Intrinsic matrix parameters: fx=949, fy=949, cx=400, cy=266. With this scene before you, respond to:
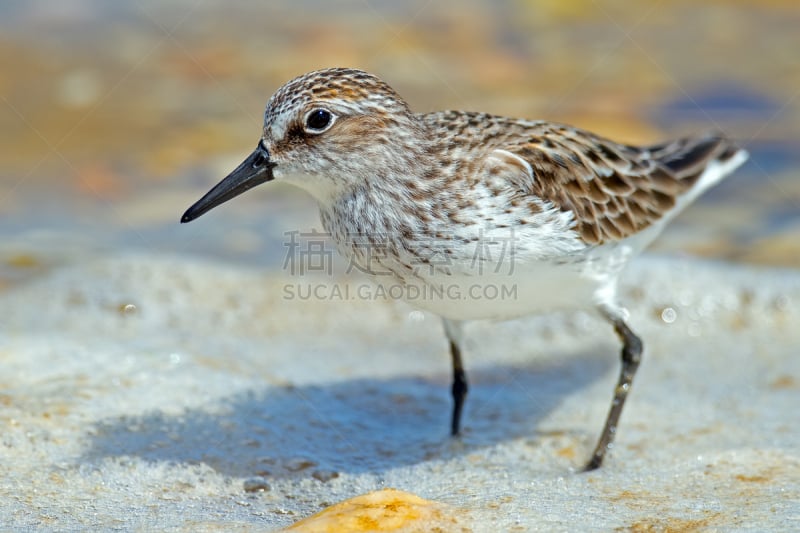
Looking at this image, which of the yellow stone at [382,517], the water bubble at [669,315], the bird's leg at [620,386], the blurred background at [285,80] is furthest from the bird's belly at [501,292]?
the blurred background at [285,80]

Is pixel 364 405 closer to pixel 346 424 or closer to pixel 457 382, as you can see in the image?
pixel 346 424

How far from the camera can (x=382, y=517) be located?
12.2 feet

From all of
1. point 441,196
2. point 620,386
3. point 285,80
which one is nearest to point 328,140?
point 441,196

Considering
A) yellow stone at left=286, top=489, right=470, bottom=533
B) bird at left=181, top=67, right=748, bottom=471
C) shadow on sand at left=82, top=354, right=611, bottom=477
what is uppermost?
bird at left=181, top=67, right=748, bottom=471

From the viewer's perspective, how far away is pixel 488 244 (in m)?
4.54

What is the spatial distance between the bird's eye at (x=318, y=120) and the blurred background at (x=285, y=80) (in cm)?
328

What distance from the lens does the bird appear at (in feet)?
15.1

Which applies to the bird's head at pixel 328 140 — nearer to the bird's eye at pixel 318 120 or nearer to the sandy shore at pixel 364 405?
the bird's eye at pixel 318 120

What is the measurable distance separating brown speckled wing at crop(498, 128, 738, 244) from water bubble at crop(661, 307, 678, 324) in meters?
1.35

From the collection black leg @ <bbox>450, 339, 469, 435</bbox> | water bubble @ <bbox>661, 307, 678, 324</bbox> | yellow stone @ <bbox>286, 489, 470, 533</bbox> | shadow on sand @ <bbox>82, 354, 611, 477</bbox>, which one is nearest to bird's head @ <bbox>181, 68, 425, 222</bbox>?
shadow on sand @ <bbox>82, 354, 611, 477</bbox>

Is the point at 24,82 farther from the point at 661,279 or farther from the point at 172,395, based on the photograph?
the point at 661,279

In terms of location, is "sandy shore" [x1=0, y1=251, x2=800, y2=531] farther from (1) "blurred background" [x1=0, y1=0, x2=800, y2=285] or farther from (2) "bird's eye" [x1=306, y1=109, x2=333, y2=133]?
(2) "bird's eye" [x1=306, y1=109, x2=333, y2=133]

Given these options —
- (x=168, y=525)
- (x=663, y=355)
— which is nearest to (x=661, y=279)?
(x=663, y=355)

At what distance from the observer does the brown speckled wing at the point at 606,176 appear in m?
5.05
